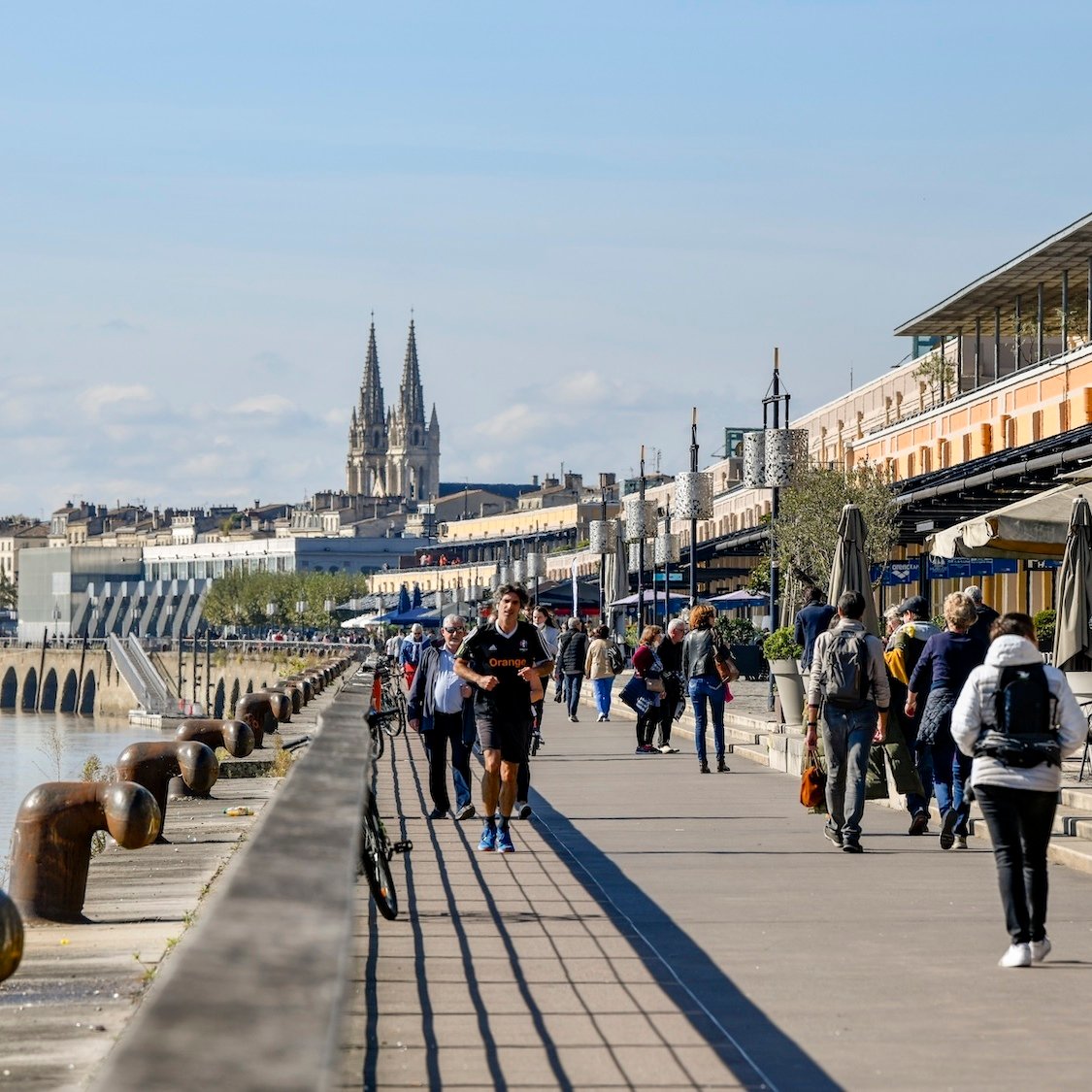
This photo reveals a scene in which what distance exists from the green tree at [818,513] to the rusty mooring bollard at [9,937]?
35.7 meters

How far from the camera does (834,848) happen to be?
13.4m

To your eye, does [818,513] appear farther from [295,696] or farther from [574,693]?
[295,696]

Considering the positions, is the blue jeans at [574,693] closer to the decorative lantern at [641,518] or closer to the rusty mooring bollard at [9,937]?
the decorative lantern at [641,518]

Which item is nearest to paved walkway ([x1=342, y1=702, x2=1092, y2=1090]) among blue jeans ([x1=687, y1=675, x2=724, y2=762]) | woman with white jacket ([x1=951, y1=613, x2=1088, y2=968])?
woman with white jacket ([x1=951, y1=613, x2=1088, y2=968])

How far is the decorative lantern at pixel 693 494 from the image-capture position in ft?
116

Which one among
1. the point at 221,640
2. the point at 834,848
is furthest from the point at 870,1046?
the point at 221,640

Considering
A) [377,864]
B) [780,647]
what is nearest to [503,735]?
[377,864]

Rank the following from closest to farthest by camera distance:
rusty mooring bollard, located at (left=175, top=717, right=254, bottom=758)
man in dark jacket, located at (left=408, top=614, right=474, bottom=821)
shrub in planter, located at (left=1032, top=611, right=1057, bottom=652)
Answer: man in dark jacket, located at (left=408, top=614, right=474, bottom=821), rusty mooring bollard, located at (left=175, top=717, right=254, bottom=758), shrub in planter, located at (left=1032, top=611, right=1057, bottom=652)

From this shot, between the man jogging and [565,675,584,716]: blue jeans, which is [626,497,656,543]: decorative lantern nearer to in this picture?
[565,675,584,716]: blue jeans

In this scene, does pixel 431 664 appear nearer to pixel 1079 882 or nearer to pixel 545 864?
pixel 545 864

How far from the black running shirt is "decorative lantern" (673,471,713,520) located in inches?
870

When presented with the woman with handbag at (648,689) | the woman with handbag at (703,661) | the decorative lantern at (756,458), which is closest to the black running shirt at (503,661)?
the woman with handbag at (703,661)

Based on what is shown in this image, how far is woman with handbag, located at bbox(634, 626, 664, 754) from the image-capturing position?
81.5 feet

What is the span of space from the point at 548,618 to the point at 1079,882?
21.5 meters
